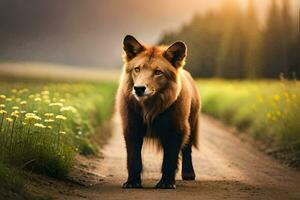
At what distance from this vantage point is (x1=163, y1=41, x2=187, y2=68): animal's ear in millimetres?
10711

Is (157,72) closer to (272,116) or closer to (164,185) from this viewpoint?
(164,185)

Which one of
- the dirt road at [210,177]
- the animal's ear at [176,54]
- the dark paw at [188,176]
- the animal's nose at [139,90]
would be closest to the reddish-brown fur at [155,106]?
the animal's ear at [176,54]

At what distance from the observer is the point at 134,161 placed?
35.3 feet

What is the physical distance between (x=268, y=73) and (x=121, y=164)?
5266 centimetres

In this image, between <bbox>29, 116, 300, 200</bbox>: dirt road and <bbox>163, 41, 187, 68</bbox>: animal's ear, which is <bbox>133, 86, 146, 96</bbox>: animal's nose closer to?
<bbox>163, 41, 187, 68</bbox>: animal's ear

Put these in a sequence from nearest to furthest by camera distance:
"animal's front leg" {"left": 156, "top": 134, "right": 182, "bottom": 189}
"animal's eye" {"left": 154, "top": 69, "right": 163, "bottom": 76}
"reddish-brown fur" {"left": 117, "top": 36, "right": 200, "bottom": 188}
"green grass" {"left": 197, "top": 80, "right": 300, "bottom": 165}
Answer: "animal's eye" {"left": 154, "top": 69, "right": 163, "bottom": 76} → "reddish-brown fur" {"left": 117, "top": 36, "right": 200, "bottom": 188} → "animal's front leg" {"left": 156, "top": 134, "right": 182, "bottom": 189} → "green grass" {"left": 197, "top": 80, "right": 300, "bottom": 165}

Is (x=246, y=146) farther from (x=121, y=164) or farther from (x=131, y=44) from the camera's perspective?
(x=131, y=44)

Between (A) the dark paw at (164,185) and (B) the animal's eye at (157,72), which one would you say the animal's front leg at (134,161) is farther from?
(B) the animal's eye at (157,72)

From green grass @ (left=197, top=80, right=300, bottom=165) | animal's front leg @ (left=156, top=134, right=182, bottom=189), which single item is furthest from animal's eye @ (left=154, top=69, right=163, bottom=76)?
green grass @ (left=197, top=80, right=300, bottom=165)

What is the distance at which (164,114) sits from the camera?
1073 cm

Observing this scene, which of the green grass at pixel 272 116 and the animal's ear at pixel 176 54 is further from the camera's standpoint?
the green grass at pixel 272 116

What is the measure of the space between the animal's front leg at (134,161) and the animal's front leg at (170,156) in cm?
37

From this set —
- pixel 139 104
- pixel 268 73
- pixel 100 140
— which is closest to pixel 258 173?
pixel 139 104

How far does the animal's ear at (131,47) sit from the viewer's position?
35.3 ft
